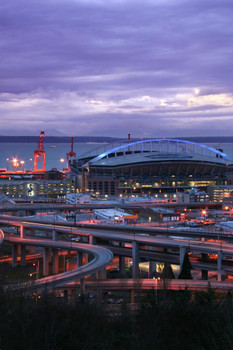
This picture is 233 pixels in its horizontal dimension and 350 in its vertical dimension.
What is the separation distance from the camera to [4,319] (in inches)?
243

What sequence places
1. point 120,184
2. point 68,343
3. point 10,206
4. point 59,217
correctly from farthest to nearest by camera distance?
point 120,184 → point 10,206 → point 59,217 → point 68,343

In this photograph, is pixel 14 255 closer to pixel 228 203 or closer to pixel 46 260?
pixel 46 260

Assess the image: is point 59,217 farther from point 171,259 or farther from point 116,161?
point 116,161

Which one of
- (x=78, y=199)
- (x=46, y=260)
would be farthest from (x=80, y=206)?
(x=46, y=260)

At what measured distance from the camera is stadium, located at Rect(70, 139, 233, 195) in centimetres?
4072

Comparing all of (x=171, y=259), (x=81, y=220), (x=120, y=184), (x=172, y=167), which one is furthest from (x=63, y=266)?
(x=172, y=167)

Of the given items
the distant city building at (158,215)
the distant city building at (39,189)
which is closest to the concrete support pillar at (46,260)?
the distant city building at (158,215)

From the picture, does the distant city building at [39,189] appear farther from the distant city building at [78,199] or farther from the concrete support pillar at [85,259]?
the concrete support pillar at [85,259]

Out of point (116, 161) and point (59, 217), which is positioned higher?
point (116, 161)

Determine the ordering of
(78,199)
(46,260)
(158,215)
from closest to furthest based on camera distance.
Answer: (46,260) < (158,215) < (78,199)

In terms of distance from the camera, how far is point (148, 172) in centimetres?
4284

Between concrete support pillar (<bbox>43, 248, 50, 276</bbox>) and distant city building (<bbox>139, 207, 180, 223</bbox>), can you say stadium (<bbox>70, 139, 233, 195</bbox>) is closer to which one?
distant city building (<bbox>139, 207, 180, 223</bbox>)

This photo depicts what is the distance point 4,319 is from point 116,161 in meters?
36.1

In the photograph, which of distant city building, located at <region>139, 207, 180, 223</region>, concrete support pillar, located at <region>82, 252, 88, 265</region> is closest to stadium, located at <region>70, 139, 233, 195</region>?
distant city building, located at <region>139, 207, 180, 223</region>
